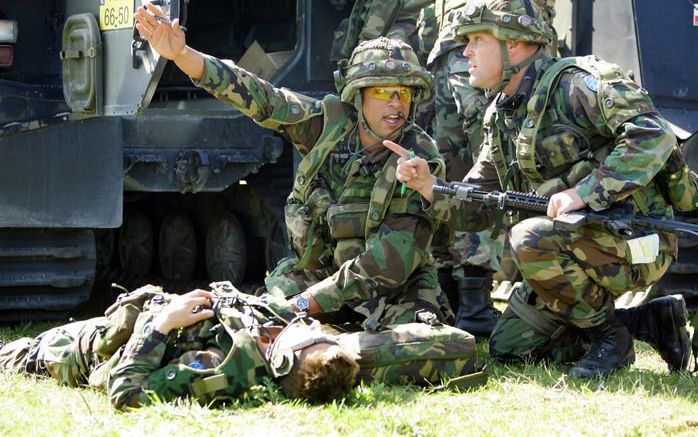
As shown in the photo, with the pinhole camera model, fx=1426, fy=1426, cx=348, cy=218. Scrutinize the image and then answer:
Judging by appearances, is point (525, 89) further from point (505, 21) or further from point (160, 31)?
point (160, 31)

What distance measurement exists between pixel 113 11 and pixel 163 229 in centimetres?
285

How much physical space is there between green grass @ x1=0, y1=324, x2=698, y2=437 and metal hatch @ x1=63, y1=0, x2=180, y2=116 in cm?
212

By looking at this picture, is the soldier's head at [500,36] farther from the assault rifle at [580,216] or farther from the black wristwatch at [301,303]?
the black wristwatch at [301,303]

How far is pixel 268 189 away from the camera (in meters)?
9.30

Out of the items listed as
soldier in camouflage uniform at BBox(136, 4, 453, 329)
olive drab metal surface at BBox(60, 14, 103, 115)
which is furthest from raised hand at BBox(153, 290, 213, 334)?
olive drab metal surface at BBox(60, 14, 103, 115)

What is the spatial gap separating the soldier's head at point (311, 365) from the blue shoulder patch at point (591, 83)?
5.44 feet

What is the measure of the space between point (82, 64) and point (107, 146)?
59cm

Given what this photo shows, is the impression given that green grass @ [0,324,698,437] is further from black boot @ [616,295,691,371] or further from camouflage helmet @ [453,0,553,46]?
camouflage helmet @ [453,0,553,46]

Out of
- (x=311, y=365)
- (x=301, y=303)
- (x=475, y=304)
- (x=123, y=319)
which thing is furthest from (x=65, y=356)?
(x=475, y=304)

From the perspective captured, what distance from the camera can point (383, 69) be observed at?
6.49 meters

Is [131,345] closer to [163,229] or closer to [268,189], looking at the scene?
[268,189]

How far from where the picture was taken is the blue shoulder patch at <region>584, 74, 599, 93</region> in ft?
19.7

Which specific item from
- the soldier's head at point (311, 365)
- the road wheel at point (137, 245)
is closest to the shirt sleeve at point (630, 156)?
the soldier's head at point (311, 365)

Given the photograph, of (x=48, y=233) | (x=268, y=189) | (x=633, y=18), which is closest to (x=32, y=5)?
(x=48, y=233)
